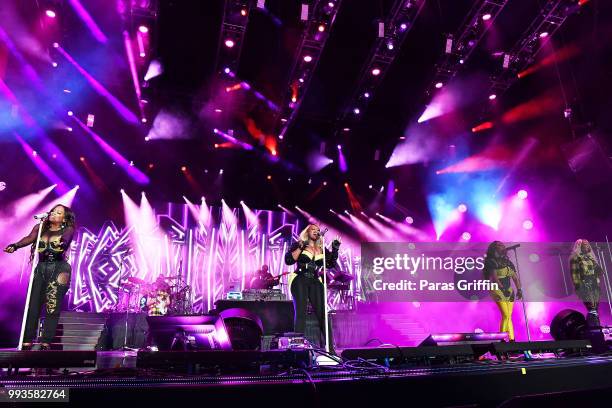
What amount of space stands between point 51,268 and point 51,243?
0.90 feet

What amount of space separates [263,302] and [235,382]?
6317 millimetres

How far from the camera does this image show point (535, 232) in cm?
1269

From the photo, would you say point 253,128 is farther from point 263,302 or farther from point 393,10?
point 263,302

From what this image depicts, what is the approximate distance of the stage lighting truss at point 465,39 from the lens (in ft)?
29.8

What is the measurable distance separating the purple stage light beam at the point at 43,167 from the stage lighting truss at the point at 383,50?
8.31m

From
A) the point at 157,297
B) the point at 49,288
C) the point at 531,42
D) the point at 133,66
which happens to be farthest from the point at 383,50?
the point at 49,288

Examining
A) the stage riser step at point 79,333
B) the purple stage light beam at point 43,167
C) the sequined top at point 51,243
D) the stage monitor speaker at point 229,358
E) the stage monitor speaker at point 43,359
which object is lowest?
the stage monitor speaker at point 229,358

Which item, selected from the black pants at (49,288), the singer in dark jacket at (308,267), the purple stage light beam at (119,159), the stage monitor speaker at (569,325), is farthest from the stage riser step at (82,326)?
the stage monitor speaker at (569,325)

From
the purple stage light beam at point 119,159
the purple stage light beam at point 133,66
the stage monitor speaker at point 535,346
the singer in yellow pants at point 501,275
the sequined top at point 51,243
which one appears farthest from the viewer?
the purple stage light beam at point 119,159

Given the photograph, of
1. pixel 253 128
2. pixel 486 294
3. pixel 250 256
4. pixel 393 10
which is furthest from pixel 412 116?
pixel 250 256

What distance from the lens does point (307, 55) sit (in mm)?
9727

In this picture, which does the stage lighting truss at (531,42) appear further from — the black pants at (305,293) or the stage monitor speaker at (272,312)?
the black pants at (305,293)

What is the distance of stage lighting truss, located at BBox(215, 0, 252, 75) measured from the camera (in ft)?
28.7

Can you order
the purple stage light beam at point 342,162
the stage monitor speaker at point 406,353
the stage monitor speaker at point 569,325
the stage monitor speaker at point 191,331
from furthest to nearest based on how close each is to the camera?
the purple stage light beam at point 342,162 → the stage monitor speaker at point 569,325 → the stage monitor speaker at point 191,331 → the stage monitor speaker at point 406,353
